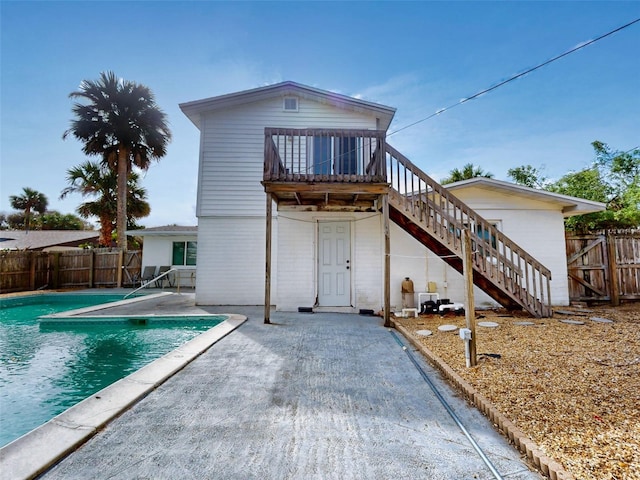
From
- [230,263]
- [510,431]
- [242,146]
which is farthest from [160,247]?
[510,431]

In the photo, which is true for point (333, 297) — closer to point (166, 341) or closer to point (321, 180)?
point (321, 180)

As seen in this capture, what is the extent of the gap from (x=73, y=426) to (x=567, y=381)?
13.8 feet

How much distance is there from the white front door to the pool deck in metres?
3.50

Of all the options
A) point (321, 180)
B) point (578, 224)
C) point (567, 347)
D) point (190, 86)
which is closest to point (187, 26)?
point (190, 86)

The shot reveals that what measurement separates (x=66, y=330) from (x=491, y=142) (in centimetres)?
1455

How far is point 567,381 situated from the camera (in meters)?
2.74

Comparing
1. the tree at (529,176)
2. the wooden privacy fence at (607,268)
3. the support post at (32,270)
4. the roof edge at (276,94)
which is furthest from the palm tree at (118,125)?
the tree at (529,176)

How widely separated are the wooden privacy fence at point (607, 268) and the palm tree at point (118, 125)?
55.2 feet

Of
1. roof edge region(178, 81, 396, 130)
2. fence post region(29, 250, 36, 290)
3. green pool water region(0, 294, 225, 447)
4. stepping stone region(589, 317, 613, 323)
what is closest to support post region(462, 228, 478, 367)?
stepping stone region(589, 317, 613, 323)

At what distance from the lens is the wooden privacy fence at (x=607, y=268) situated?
751 centimetres

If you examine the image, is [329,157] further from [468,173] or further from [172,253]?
[468,173]

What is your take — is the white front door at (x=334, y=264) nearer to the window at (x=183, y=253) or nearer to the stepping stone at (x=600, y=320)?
the stepping stone at (x=600, y=320)

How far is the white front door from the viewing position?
720 centimetres

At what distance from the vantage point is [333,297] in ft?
23.6
